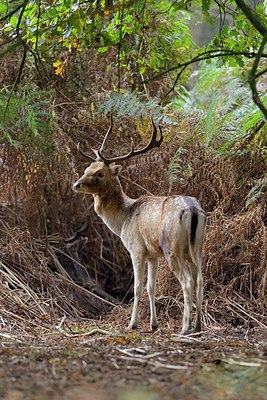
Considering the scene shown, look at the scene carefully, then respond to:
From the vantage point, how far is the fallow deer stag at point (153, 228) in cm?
539

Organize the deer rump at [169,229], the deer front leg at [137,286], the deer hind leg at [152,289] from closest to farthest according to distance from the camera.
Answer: the deer rump at [169,229] < the deer hind leg at [152,289] < the deer front leg at [137,286]

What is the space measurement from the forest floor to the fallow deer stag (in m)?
0.68

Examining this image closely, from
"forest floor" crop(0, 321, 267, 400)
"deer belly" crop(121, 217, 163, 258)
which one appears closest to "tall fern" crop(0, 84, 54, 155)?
"deer belly" crop(121, 217, 163, 258)

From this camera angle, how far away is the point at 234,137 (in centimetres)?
703

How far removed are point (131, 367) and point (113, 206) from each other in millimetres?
3388

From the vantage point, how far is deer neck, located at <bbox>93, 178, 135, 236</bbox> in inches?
257

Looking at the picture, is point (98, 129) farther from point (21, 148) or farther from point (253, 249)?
point (253, 249)

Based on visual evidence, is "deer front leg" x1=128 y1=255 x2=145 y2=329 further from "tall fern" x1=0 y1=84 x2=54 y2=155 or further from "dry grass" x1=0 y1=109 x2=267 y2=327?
"tall fern" x1=0 y1=84 x2=54 y2=155

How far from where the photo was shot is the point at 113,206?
6574mm

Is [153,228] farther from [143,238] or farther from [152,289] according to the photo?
[152,289]

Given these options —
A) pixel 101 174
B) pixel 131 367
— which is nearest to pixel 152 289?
pixel 101 174

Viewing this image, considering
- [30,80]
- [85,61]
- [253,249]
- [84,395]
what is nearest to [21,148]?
[30,80]

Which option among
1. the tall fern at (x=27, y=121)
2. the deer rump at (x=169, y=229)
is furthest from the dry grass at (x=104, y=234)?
the deer rump at (x=169, y=229)

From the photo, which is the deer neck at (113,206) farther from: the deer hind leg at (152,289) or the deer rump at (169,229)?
the deer hind leg at (152,289)
